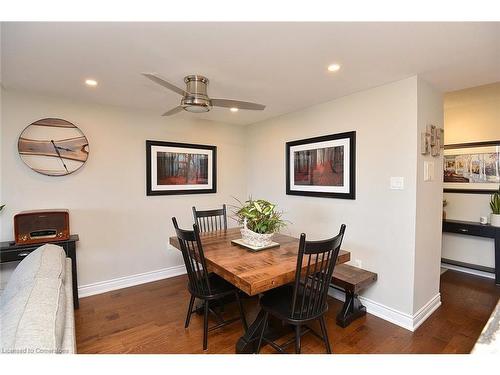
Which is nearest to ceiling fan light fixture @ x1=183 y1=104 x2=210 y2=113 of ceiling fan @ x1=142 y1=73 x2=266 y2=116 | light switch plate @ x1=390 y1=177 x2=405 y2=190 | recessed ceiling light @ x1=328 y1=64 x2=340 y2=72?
ceiling fan @ x1=142 y1=73 x2=266 y2=116

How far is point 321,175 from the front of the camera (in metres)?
3.03

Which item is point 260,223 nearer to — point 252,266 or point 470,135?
point 252,266

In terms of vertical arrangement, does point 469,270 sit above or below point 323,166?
below

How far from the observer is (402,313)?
2309 mm

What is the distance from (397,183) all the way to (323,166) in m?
0.86

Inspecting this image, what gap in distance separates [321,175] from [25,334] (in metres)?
2.79

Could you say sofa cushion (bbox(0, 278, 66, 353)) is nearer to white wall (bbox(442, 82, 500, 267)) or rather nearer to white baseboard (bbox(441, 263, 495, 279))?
white wall (bbox(442, 82, 500, 267))

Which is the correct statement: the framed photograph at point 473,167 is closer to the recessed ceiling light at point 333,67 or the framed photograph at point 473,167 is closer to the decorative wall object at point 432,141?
the decorative wall object at point 432,141

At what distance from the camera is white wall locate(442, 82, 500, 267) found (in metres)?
3.30

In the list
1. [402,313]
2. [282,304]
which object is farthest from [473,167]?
[282,304]

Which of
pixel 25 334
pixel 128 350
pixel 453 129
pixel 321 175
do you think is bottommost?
pixel 128 350

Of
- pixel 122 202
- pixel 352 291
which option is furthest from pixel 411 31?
pixel 122 202

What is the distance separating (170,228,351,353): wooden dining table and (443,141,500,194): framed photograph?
2.77 m
